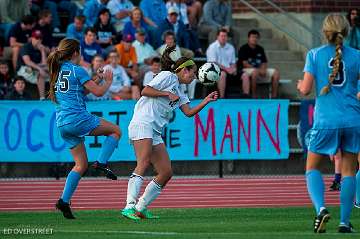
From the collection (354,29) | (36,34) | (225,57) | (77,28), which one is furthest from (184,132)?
(354,29)

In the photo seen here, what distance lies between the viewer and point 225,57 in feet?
83.7

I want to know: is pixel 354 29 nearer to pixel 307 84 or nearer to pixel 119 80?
pixel 119 80

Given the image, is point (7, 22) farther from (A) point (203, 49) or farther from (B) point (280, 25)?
(B) point (280, 25)

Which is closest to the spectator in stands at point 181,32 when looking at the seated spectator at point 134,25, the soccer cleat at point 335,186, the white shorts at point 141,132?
the seated spectator at point 134,25

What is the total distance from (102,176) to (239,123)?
2.79m

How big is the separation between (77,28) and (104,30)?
70cm

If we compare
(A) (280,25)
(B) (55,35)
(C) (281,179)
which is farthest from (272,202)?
(A) (280,25)

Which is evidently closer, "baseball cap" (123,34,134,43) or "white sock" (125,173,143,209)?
"white sock" (125,173,143,209)

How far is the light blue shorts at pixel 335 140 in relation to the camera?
11781 mm

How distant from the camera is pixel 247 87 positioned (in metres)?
25.3

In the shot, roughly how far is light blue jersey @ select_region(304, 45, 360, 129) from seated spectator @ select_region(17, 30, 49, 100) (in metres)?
12.5

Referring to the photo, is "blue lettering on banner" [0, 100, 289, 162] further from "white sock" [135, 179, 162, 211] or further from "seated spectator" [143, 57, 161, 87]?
"white sock" [135, 179, 162, 211]

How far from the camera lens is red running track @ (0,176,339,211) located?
1692cm

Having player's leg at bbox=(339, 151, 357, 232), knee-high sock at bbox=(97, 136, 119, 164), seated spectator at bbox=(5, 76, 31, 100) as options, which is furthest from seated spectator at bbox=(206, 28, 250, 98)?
player's leg at bbox=(339, 151, 357, 232)
